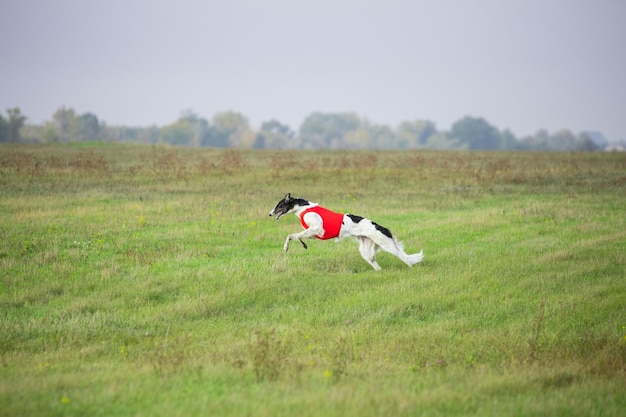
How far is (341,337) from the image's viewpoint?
9719 mm

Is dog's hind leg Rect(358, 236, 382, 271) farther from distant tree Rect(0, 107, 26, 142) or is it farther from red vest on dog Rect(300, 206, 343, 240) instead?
distant tree Rect(0, 107, 26, 142)

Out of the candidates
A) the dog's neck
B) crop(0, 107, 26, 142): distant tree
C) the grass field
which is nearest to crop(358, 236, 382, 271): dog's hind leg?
the grass field

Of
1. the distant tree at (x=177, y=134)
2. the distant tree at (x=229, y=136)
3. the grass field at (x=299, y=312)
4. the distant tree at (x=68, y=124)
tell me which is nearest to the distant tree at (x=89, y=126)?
the distant tree at (x=68, y=124)

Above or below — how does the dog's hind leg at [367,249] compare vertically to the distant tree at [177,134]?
below

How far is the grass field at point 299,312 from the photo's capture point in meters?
7.11

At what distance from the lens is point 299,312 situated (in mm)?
11078

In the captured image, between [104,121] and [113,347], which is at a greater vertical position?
[104,121]

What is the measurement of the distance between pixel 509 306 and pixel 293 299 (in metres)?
3.70

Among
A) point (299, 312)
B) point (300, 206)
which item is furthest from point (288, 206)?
point (299, 312)

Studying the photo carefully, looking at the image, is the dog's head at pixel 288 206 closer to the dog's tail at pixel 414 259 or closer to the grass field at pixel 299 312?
the grass field at pixel 299 312

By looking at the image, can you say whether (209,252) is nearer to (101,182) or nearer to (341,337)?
(341,337)

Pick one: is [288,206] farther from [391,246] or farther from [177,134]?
[177,134]

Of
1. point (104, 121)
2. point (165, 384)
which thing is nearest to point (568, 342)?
point (165, 384)

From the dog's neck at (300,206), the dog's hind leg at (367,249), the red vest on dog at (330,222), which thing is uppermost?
the dog's neck at (300,206)
